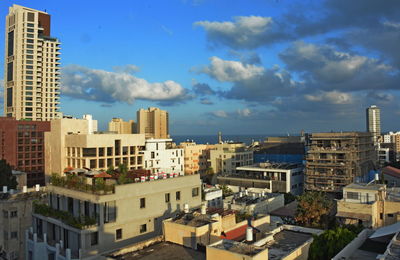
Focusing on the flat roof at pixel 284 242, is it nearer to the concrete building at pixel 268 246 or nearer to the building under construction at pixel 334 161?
the concrete building at pixel 268 246

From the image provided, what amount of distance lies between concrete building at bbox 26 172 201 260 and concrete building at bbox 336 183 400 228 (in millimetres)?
18780

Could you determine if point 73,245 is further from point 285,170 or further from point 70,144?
point 285,170

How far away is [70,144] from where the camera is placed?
76.1 m

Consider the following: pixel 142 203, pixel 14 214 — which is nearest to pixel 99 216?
pixel 142 203

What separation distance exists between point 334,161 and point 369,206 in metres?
52.2

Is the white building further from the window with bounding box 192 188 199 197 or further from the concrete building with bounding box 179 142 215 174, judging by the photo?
the concrete building with bounding box 179 142 215 174

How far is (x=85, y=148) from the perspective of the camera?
2884 inches

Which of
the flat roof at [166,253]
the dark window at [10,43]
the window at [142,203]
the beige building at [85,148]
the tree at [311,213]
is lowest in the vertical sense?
the tree at [311,213]

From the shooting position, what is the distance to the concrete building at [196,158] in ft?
419

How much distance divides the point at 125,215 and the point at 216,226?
9.26 metres

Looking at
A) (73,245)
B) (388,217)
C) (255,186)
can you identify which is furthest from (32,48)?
(388,217)

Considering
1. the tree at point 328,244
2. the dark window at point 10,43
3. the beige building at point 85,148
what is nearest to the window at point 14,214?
the beige building at point 85,148

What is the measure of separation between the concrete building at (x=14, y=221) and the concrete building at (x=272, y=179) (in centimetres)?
5546

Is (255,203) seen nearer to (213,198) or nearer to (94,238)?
(213,198)
